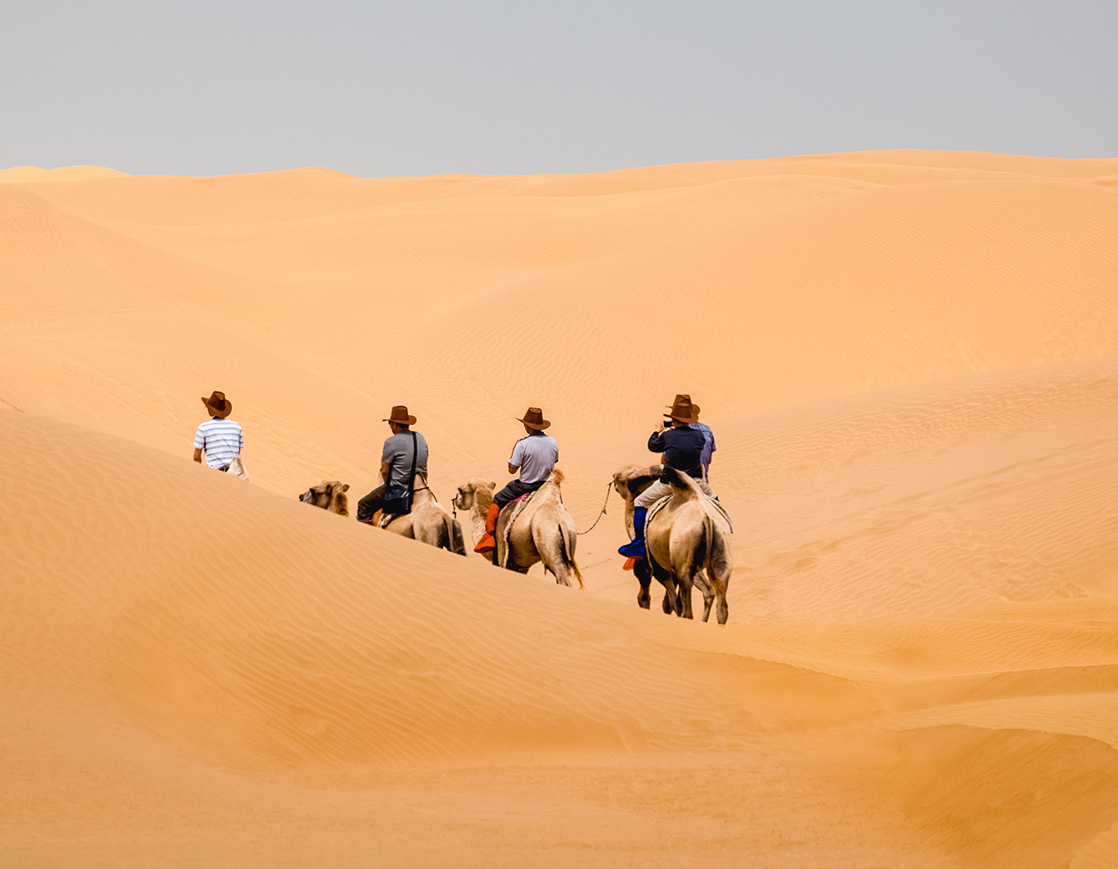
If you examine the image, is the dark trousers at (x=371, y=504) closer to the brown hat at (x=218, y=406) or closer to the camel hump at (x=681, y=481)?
the brown hat at (x=218, y=406)

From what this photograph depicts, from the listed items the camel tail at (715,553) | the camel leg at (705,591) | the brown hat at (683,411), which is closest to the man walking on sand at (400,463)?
the brown hat at (683,411)

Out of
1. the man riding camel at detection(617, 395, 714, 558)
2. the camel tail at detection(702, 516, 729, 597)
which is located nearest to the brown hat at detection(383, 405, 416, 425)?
the man riding camel at detection(617, 395, 714, 558)

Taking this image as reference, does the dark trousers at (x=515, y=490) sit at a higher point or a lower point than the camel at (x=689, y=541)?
higher

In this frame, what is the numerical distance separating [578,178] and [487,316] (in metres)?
59.6

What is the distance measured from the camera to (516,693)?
8680 millimetres

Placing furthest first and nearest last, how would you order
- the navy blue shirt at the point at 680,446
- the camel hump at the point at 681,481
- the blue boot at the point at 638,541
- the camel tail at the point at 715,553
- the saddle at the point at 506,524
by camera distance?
1. the blue boot at the point at 638,541
2. the saddle at the point at 506,524
3. the navy blue shirt at the point at 680,446
4. the camel hump at the point at 681,481
5. the camel tail at the point at 715,553

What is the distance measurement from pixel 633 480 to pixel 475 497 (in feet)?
Result: 6.48

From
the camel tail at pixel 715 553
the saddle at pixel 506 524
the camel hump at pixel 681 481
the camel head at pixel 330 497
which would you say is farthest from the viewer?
the camel head at pixel 330 497

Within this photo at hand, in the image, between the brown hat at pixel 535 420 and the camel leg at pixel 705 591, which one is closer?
the camel leg at pixel 705 591

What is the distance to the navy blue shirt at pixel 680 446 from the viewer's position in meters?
11.3

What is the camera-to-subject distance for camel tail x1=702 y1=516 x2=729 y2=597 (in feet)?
36.2

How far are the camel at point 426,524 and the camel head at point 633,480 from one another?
7.01 ft

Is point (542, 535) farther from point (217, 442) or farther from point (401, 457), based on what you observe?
point (217, 442)

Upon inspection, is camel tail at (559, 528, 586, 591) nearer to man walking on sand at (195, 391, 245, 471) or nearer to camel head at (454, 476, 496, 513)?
camel head at (454, 476, 496, 513)
